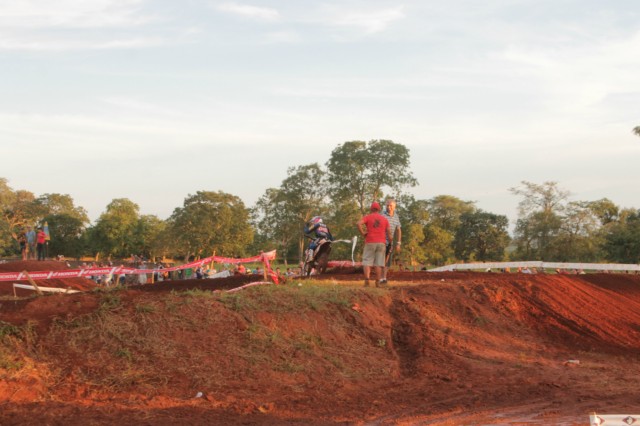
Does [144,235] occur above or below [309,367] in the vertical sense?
above

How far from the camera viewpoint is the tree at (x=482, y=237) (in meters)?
73.5

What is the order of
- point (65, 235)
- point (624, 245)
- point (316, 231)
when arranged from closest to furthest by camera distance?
point (316, 231) < point (624, 245) < point (65, 235)

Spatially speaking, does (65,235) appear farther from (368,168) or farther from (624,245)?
(624,245)

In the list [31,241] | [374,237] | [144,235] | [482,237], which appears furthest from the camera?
[144,235]

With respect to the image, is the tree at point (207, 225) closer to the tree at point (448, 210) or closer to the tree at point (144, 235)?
the tree at point (144, 235)

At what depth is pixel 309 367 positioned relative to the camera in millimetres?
9562

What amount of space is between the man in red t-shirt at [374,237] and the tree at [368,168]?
4111 cm

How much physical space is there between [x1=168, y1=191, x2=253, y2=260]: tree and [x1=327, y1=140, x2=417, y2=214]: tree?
428 inches

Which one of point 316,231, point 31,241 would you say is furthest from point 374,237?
point 31,241

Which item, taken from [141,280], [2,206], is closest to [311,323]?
[141,280]

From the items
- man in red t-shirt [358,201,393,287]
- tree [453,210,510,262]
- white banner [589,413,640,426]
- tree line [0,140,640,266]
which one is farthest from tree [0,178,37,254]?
white banner [589,413,640,426]

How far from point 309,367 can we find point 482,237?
221ft

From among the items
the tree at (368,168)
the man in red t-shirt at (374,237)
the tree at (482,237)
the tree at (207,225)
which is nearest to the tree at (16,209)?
the tree at (207,225)

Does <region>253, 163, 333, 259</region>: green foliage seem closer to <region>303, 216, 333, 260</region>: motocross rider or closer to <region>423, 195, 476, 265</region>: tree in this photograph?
<region>423, 195, 476, 265</region>: tree
